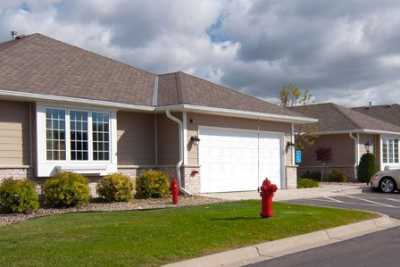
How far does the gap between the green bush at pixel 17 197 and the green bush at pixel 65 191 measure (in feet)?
2.38

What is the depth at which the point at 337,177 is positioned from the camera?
30688 mm

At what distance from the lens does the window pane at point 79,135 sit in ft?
56.6

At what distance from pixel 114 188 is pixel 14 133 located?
320 cm

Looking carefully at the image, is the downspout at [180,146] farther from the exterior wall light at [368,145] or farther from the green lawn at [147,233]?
the exterior wall light at [368,145]

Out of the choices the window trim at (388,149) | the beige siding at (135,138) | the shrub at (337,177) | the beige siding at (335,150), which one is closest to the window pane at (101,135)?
the beige siding at (135,138)

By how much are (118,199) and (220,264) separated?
8.49 m

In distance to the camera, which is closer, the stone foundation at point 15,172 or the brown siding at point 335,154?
the stone foundation at point 15,172

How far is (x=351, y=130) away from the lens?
3066cm

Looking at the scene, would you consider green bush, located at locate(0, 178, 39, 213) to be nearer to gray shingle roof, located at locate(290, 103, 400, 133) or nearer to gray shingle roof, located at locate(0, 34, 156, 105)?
gray shingle roof, located at locate(0, 34, 156, 105)

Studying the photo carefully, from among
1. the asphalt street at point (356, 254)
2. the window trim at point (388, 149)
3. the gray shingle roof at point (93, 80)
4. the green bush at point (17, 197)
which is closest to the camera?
the asphalt street at point (356, 254)

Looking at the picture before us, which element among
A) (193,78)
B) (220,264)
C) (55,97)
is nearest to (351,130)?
(193,78)

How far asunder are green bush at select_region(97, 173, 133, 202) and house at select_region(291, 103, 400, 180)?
54.9 feet

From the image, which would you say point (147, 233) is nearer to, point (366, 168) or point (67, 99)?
point (67, 99)

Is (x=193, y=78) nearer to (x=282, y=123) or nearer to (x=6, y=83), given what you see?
(x=282, y=123)
